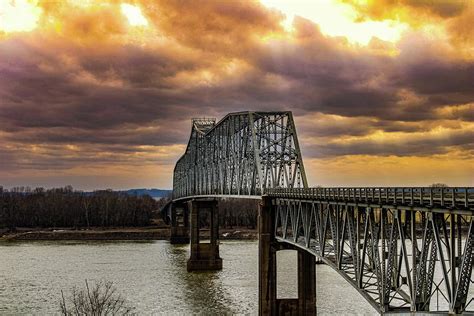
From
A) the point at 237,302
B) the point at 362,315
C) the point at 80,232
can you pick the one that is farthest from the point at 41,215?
the point at 362,315

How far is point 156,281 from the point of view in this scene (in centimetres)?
7175

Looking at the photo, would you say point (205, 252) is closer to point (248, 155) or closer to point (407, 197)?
point (248, 155)

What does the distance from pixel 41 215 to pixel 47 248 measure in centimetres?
6745

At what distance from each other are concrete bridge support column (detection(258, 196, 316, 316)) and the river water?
3.31 meters

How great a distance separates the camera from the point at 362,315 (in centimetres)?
4884

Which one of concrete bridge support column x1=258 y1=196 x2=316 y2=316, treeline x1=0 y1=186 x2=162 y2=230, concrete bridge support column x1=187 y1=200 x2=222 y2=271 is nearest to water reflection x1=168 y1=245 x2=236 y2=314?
concrete bridge support column x1=187 y1=200 x2=222 y2=271

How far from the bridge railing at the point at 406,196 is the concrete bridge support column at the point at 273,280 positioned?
39.8ft

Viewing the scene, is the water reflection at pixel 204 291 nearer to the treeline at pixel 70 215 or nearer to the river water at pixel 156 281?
the river water at pixel 156 281

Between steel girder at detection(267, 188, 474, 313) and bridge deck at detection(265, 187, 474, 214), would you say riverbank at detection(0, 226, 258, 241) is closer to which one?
steel girder at detection(267, 188, 474, 313)

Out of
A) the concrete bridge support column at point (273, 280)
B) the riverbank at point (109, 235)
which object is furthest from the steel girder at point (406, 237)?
the riverbank at point (109, 235)

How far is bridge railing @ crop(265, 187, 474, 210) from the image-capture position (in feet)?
70.8

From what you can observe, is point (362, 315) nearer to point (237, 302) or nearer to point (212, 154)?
point (237, 302)

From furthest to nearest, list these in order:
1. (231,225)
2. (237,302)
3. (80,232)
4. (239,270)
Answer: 1. (231,225)
2. (80,232)
3. (239,270)
4. (237,302)

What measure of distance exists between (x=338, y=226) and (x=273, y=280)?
16.8 metres
